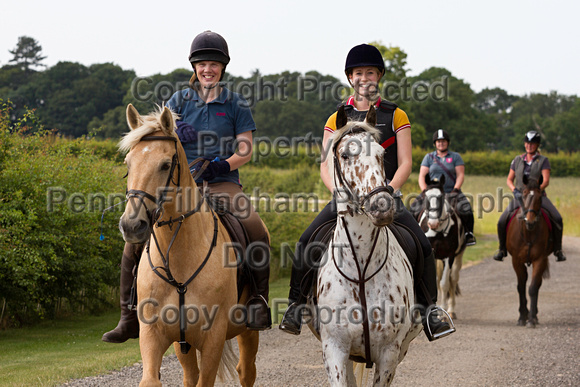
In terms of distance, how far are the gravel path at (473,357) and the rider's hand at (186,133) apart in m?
3.29

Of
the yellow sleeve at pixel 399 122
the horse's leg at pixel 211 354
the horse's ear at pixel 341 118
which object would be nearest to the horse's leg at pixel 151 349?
the horse's leg at pixel 211 354

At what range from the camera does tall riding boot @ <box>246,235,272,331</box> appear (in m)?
5.19

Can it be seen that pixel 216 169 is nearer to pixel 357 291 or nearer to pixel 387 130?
pixel 387 130

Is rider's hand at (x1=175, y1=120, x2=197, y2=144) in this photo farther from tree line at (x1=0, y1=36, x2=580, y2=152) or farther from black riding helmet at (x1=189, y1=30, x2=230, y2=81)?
tree line at (x1=0, y1=36, x2=580, y2=152)

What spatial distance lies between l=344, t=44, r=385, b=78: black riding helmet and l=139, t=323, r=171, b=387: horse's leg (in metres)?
2.64

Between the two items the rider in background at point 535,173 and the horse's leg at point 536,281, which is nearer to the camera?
the horse's leg at point 536,281

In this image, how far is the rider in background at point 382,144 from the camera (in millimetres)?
4906

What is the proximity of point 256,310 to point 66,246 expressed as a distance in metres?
6.16

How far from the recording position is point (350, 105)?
5.12 m

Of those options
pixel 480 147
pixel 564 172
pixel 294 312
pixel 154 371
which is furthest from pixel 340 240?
pixel 480 147

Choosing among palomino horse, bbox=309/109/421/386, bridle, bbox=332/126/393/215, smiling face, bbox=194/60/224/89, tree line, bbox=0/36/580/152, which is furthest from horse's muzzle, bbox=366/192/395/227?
tree line, bbox=0/36/580/152

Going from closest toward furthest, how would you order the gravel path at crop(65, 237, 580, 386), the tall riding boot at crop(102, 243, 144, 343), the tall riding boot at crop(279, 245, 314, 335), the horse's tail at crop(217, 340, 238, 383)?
the tall riding boot at crop(102, 243, 144, 343) < the tall riding boot at crop(279, 245, 314, 335) < the horse's tail at crop(217, 340, 238, 383) < the gravel path at crop(65, 237, 580, 386)

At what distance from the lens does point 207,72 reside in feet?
17.4

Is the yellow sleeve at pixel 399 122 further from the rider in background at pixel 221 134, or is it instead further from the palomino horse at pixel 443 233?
the palomino horse at pixel 443 233
